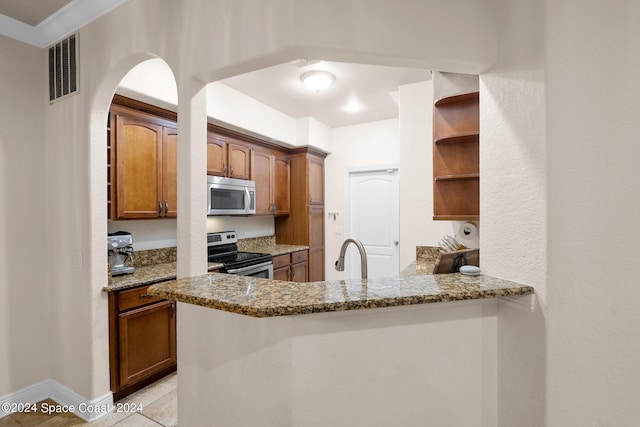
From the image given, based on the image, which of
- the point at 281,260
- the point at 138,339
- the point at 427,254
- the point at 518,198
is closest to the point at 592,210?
the point at 518,198

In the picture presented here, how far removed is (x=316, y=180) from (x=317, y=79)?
191 centimetres

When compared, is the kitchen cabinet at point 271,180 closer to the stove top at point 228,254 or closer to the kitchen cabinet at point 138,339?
the stove top at point 228,254

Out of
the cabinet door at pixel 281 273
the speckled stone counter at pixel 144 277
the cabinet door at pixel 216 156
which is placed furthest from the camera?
the cabinet door at pixel 281 273

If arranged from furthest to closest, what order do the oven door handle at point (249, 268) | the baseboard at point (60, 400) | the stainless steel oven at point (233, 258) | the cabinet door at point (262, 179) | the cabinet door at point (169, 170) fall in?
the cabinet door at point (262, 179), the stainless steel oven at point (233, 258), the oven door handle at point (249, 268), the cabinet door at point (169, 170), the baseboard at point (60, 400)

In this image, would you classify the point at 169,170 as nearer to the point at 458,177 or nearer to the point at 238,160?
the point at 238,160

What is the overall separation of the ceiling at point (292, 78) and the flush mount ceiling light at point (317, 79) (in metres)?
0.05

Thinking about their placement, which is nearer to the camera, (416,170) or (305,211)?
(416,170)

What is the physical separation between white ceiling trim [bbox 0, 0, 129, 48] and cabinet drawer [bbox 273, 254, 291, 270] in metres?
2.67

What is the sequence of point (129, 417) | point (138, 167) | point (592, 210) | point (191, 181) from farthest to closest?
point (138, 167), point (129, 417), point (191, 181), point (592, 210)

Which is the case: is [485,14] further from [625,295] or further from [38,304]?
[38,304]

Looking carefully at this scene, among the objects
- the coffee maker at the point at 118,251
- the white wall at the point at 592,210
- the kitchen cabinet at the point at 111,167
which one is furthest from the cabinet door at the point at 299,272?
the white wall at the point at 592,210

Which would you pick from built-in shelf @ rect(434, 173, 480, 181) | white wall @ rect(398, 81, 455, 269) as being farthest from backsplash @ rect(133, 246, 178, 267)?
built-in shelf @ rect(434, 173, 480, 181)

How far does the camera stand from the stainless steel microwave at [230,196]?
317 cm

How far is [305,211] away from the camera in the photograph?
4375 millimetres
